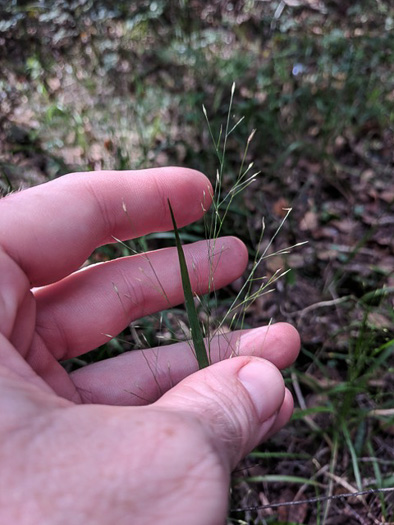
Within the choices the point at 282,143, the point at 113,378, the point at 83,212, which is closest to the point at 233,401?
the point at 113,378

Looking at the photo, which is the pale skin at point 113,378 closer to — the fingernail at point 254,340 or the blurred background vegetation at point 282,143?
the fingernail at point 254,340

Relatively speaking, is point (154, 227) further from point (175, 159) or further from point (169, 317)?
point (175, 159)

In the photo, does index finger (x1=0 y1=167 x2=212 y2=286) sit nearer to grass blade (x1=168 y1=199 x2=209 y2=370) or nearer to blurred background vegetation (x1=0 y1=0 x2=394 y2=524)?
grass blade (x1=168 y1=199 x2=209 y2=370)

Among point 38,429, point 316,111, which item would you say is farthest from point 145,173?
point 316,111

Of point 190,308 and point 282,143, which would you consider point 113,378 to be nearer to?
point 190,308

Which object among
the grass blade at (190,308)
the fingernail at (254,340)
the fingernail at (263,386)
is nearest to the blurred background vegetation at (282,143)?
the fingernail at (254,340)

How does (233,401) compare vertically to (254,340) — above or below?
above

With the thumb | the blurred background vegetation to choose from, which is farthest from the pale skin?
the blurred background vegetation
